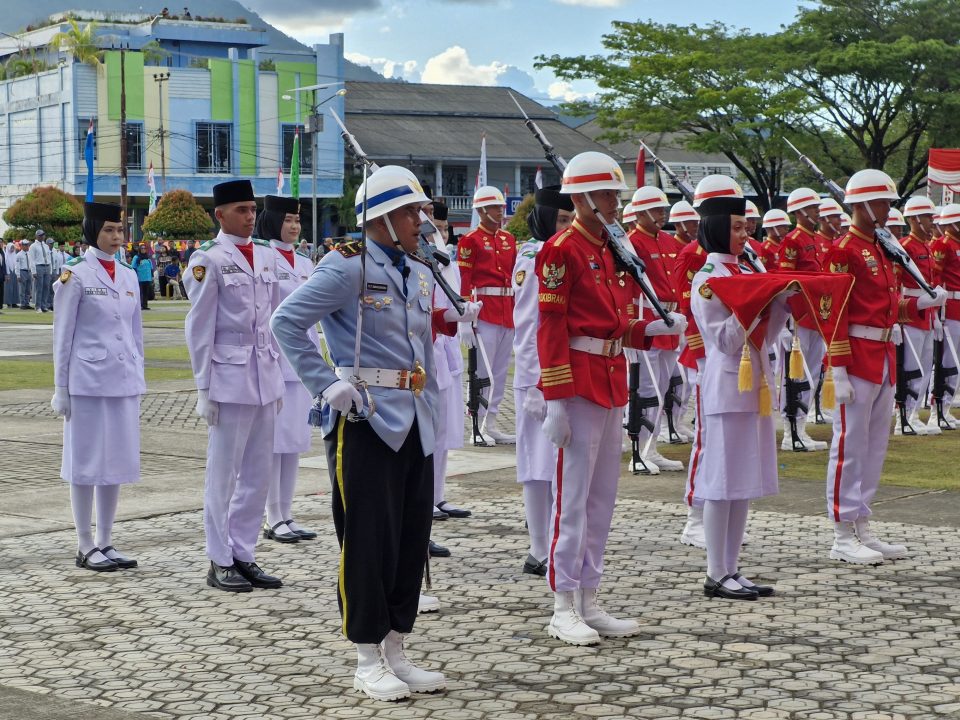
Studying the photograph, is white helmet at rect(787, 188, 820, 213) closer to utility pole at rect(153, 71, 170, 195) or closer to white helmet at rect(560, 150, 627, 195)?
white helmet at rect(560, 150, 627, 195)

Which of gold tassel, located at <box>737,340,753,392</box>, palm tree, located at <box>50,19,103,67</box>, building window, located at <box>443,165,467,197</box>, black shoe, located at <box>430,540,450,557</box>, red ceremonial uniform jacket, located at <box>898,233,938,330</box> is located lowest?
black shoe, located at <box>430,540,450,557</box>

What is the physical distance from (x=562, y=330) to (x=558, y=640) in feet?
4.68

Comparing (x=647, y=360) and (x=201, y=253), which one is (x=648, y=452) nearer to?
(x=647, y=360)

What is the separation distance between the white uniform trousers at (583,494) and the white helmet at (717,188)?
6.64ft

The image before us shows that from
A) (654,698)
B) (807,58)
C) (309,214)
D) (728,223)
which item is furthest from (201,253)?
(309,214)

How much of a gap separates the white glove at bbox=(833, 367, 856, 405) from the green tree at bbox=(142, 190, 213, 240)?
4369 centimetres

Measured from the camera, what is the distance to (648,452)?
12.4 meters

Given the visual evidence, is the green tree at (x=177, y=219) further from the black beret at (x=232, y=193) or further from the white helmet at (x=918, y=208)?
the black beret at (x=232, y=193)

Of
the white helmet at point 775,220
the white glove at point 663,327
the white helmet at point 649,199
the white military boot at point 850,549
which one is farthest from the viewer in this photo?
the white helmet at point 775,220

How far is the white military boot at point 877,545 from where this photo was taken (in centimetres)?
841

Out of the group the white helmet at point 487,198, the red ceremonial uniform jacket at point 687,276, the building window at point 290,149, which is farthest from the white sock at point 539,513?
the building window at point 290,149

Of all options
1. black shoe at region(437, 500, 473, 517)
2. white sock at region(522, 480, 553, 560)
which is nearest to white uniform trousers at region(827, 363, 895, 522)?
white sock at region(522, 480, 553, 560)

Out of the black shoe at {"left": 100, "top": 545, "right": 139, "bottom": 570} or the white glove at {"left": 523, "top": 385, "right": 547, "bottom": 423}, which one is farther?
the black shoe at {"left": 100, "top": 545, "right": 139, "bottom": 570}

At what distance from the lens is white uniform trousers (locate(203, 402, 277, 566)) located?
26.0 feet
